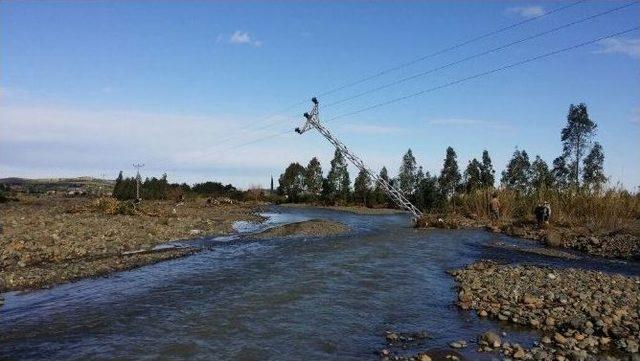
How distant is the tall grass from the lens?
1147 inches

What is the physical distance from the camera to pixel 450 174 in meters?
76.9

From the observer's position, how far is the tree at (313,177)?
96000mm

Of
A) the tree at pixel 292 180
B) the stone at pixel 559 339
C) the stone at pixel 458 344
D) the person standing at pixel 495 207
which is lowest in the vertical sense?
the stone at pixel 458 344

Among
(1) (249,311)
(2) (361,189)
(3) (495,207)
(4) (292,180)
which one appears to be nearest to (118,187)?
(4) (292,180)

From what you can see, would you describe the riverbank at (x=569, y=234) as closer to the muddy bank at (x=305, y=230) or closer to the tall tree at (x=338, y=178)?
the muddy bank at (x=305, y=230)

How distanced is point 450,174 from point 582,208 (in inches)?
1800

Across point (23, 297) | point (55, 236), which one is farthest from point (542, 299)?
point (55, 236)

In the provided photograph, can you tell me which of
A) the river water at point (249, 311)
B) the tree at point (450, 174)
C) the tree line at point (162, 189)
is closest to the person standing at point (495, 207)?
the river water at point (249, 311)

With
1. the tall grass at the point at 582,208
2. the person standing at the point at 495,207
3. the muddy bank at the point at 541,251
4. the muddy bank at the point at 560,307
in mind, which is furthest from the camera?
the person standing at the point at 495,207

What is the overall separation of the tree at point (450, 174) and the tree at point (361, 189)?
1255 centimetres

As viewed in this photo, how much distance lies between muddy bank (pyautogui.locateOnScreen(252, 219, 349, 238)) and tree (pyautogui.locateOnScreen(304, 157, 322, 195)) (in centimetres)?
6294

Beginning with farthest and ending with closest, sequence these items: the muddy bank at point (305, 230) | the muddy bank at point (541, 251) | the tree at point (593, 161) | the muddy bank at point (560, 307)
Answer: the tree at point (593, 161), the muddy bank at point (305, 230), the muddy bank at point (541, 251), the muddy bank at point (560, 307)

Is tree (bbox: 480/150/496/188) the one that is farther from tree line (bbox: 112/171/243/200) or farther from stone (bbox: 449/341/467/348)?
stone (bbox: 449/341/467/348)

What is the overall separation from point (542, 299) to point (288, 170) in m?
87.6
